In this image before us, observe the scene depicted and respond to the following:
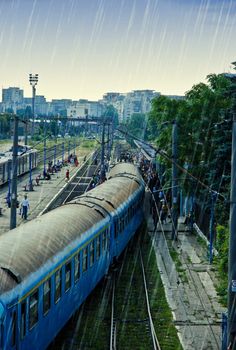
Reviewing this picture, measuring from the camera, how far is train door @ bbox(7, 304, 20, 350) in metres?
9.01

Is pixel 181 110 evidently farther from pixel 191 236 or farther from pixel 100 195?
pixel 100 195

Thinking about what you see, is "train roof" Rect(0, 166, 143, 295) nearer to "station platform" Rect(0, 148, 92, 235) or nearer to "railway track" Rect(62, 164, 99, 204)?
"station platform" Rect(0, 148, 92, 235)

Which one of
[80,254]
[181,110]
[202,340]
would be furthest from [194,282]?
[181,110]

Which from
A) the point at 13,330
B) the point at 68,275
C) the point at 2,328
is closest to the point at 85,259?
the point at 68,275

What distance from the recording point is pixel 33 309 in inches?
405

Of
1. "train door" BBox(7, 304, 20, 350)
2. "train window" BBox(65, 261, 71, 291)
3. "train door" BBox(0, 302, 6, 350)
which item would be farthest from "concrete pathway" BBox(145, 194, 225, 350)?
"train door" BBox(0, 302, 6, 350)

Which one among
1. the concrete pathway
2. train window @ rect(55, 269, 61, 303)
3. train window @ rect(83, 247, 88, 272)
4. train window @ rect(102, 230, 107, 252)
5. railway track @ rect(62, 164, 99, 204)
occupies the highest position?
train window @ rect(55, 269, 61, 303)

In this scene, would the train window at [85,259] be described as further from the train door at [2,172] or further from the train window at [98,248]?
the train door at [2,172]

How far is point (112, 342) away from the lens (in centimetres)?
1343

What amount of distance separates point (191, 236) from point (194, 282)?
8.86 metres

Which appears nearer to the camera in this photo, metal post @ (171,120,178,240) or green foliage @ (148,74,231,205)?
green foliage @ (148,74,231,205)

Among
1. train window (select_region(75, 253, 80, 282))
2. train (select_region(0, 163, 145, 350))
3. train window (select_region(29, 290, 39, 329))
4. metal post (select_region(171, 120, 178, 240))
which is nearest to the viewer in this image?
train (select_region(0, 163, 145, 350))

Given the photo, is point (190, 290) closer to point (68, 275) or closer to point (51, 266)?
point (68, 275)

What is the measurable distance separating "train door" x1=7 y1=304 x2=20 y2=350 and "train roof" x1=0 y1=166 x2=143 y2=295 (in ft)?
1.26
